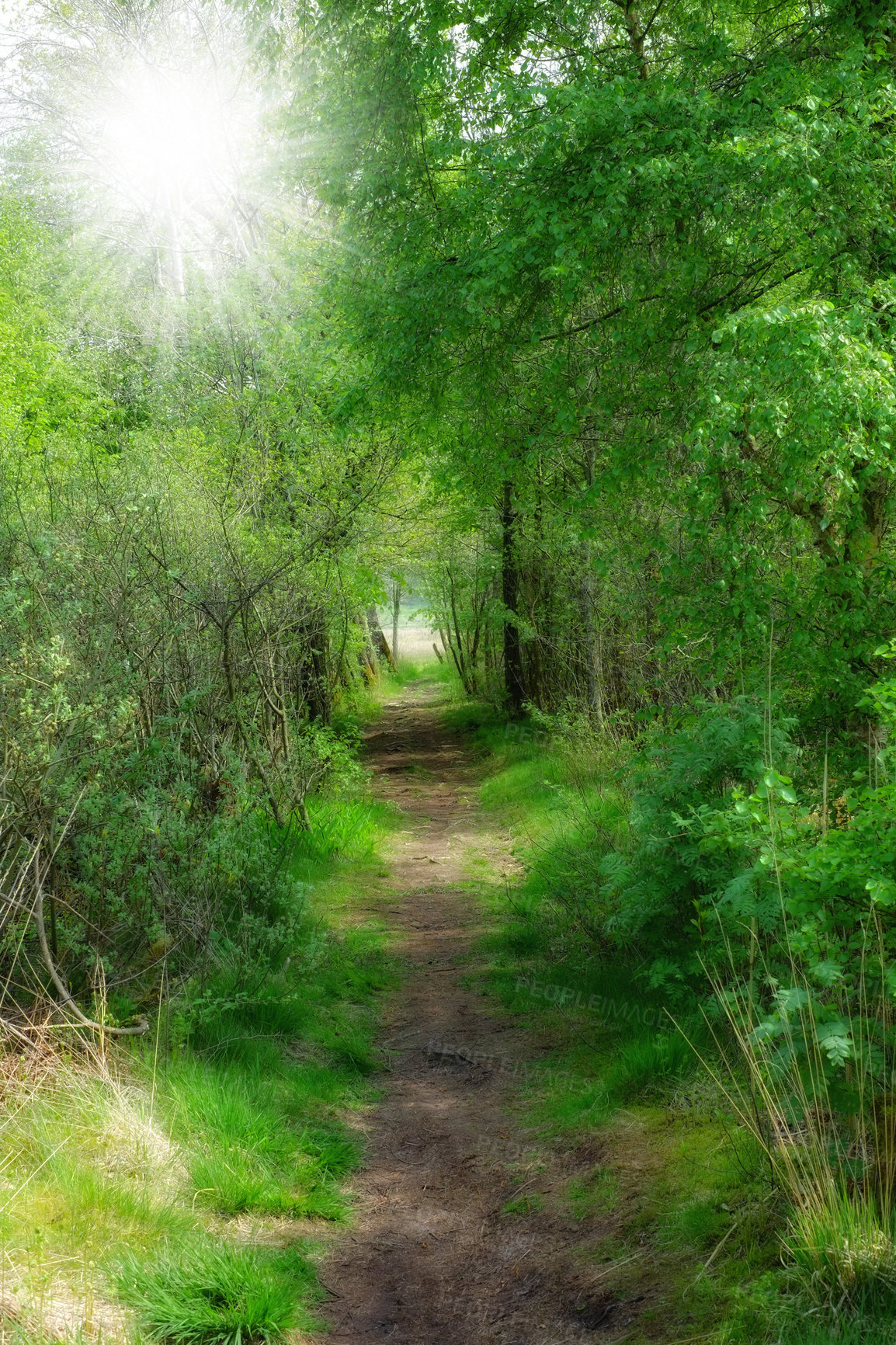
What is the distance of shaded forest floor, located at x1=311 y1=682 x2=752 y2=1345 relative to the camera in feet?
13.2

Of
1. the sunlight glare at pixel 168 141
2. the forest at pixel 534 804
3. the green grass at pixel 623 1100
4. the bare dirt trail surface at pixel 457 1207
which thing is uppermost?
the sunlight glare at pixel 168 141

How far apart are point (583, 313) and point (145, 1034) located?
822 centimetres

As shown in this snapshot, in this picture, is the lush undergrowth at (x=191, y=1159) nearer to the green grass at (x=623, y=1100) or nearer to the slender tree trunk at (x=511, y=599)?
the green grass at (x=623, y=1100)

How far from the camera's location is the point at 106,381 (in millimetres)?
23250

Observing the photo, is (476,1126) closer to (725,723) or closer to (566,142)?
(725,723)

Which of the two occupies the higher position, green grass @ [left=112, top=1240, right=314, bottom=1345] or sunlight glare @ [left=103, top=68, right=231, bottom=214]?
sunlight glare @ [left=103, top=68, right=231, bottom=214]

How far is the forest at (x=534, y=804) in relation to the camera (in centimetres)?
383

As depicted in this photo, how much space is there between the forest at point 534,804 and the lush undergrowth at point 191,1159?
23mm

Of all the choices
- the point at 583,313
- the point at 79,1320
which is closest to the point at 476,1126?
the point at 79,1320

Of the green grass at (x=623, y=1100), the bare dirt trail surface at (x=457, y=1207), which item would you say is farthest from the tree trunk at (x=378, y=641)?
the bare dirt trail surface at (x=457, y=1207)

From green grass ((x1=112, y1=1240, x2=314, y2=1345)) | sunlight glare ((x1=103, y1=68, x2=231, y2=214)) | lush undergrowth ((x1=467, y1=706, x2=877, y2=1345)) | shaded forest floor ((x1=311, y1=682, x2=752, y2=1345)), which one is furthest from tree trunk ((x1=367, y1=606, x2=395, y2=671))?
green grass ((x1=112, y1=1240, x2=314, y2=1345))

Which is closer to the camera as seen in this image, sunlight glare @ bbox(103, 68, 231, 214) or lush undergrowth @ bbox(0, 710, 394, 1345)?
lush undergrowth @ bbox(0, 710, 394, 1345)

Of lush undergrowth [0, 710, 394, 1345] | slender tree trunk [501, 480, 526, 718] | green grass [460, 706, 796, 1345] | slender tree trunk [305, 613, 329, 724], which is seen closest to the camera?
lush undergrowth [0, 710, 394, 1345]

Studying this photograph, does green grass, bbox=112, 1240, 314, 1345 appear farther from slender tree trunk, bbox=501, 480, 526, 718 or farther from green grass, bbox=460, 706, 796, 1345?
slender tree trunk, bbox=501, 480, 526, 718
